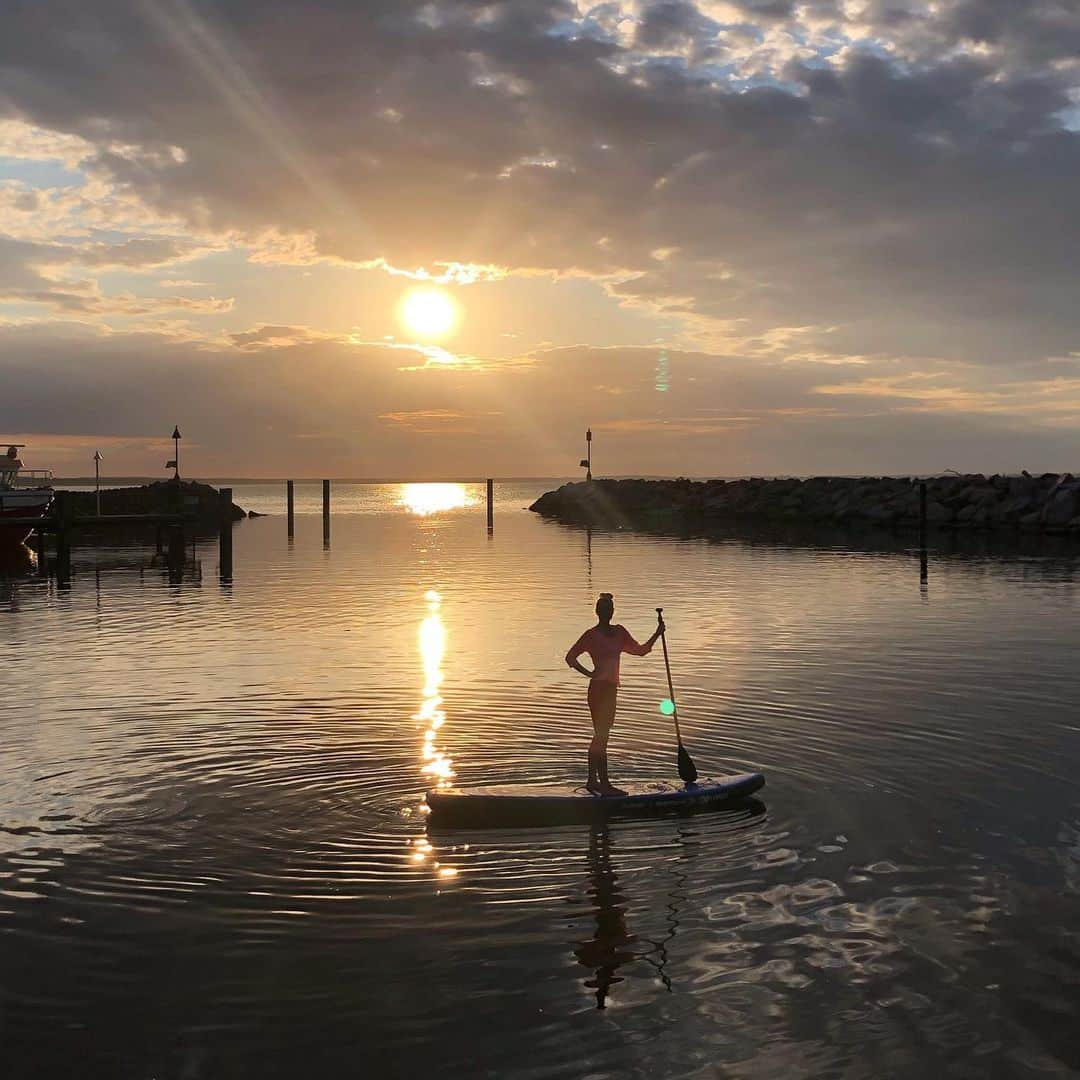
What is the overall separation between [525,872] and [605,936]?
62.8 inches

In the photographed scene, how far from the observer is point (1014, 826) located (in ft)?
36.9

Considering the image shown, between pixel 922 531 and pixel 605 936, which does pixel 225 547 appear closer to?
pixel 922 531

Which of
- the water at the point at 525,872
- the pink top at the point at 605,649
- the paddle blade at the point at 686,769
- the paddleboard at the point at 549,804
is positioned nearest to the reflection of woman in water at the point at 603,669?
the pink top at the point at 605,649

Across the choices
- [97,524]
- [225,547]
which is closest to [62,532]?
[97,524]

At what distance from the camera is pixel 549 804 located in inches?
445

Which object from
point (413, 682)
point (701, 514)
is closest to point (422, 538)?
point (701, 514)

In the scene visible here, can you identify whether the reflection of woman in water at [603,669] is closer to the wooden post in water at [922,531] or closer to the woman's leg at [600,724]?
the woman's leg at [600,724]

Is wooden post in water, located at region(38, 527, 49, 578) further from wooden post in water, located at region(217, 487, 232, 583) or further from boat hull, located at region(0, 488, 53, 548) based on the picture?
wooden post in water, located at region(217, 487, 232, 583)

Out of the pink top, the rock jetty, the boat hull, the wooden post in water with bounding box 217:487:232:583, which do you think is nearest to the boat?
the boat hull

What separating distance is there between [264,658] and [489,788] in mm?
11136

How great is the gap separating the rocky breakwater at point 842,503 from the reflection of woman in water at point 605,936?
5672 centimetres

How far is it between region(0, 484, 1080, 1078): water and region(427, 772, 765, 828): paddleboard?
0.24 meters

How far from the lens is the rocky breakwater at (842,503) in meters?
65.4

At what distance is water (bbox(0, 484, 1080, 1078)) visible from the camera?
6984 mm
